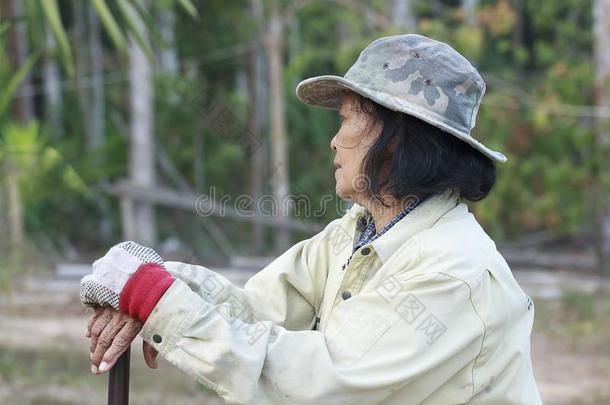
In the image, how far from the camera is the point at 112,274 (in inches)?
76.1

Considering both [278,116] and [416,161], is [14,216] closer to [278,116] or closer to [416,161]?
[278,116]

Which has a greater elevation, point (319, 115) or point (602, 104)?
point (602, 104)

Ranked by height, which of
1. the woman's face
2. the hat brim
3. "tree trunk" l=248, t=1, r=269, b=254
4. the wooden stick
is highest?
the hat brim

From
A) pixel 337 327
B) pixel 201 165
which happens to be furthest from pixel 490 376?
pixel 201 165

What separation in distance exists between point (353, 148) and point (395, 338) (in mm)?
487

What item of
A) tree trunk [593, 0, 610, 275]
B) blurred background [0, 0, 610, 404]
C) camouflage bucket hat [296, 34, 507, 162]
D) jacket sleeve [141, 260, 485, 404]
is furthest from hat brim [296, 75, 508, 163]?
tree trunk [593, 0, 610, 275]

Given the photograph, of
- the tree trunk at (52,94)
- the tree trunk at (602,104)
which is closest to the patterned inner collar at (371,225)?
the tree trunk at (602,104)

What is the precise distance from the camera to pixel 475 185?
2.12 metres

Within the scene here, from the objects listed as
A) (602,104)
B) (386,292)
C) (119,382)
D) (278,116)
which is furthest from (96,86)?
(386,292)

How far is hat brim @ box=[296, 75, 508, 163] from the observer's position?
1991 millimetres

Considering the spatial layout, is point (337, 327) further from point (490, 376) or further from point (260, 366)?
point (490, 376)

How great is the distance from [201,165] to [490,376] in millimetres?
11323

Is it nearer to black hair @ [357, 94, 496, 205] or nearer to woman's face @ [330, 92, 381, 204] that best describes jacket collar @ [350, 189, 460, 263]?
black hair @ [357, 94, 496, 205]

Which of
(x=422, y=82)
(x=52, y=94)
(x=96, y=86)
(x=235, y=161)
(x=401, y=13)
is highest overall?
(x=422, y=82)
